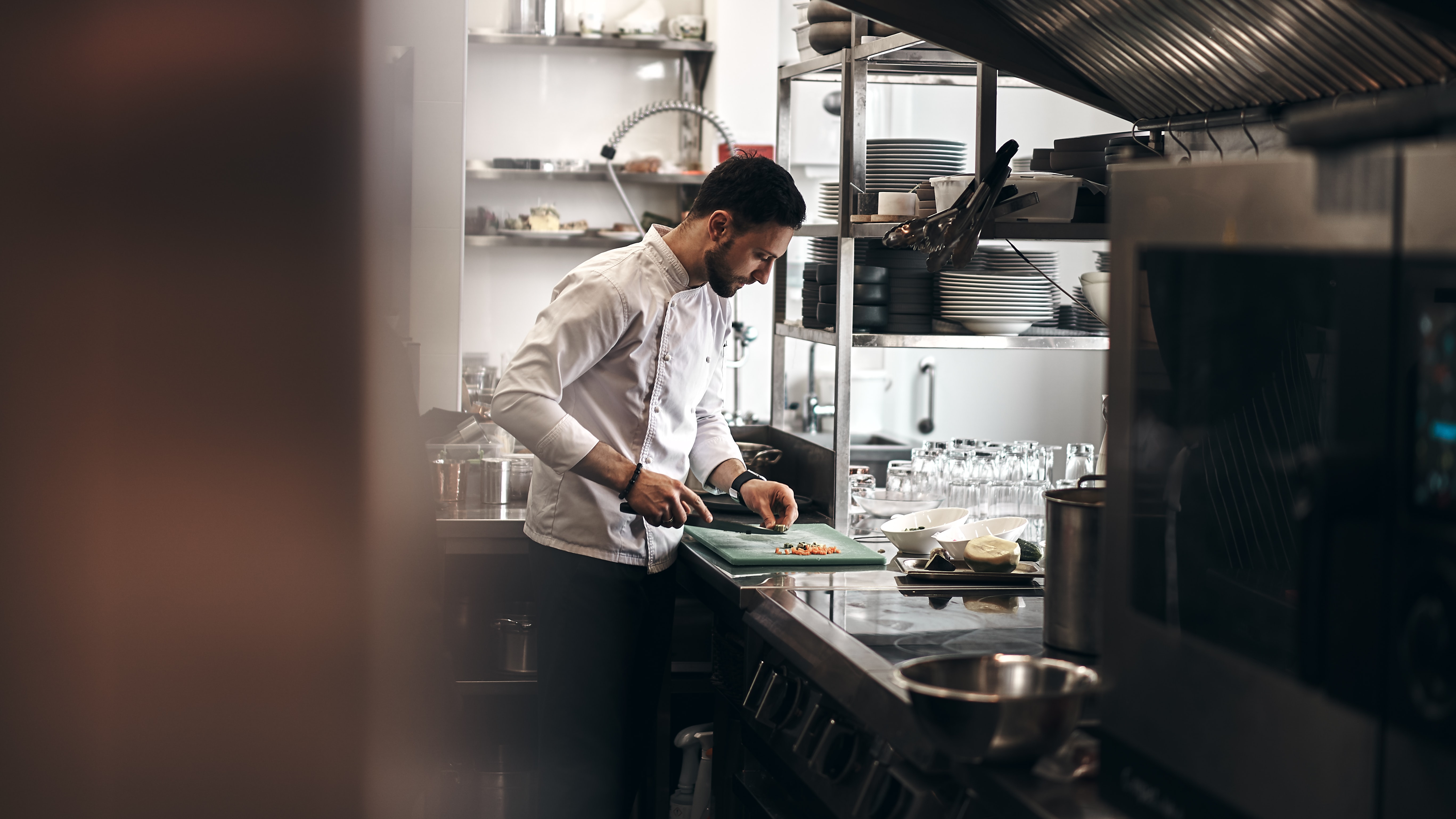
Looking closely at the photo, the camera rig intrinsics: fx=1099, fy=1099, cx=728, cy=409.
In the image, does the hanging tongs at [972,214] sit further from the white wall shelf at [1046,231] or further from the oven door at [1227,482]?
the oven door at [1227,482]

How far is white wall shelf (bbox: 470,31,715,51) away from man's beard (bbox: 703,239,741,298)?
2983 mm

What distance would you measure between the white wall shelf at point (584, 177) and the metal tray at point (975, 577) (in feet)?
9.89

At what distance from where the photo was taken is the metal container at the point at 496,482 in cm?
268

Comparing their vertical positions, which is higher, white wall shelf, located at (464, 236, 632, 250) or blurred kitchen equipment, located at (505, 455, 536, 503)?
white wall shelf, located at (464, 236, 632, 250)

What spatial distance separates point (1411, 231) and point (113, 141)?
55 centimetres

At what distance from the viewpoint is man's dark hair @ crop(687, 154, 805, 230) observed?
79.3 inches

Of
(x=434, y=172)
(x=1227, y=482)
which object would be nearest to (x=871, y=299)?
(x=1227, y=482)

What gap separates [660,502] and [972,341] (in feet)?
2.59

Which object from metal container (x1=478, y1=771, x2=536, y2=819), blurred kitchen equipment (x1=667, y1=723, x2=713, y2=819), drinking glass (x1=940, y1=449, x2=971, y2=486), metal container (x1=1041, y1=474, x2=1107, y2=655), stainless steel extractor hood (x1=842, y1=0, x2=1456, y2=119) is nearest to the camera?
metal container (x1=478, y1=771, x2=536, y2=819)

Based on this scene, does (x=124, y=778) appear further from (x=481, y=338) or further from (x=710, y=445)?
(x=481, y=338)

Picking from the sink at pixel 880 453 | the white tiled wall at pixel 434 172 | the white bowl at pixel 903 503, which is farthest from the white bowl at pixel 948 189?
the white tiled wall at pixel 434 172

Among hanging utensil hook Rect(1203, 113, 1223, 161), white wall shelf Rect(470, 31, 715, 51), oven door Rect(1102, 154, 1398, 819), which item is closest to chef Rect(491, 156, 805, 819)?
hanging utensil hook Rect(1203, 113, 1223, 161)

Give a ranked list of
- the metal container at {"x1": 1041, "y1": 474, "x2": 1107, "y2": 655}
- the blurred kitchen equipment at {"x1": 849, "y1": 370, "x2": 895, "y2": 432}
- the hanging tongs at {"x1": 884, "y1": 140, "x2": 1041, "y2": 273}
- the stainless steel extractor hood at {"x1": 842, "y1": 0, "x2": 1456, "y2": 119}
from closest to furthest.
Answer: the stainless steel extractor hood at {"x1": 842, "y1": 0, "x2": 1456, "y2": 119} < the metal container at {"x1": 1041, "y1": 474, "x2": 1107, "y2": 655} < the hanging tongs at {"x1": 884, "y1": 140, "x2": 1041, "y2": 273} < the blurred kitchen equipment at {"x1": 849, "y1": 370, "x2": 895, "y2": 432}

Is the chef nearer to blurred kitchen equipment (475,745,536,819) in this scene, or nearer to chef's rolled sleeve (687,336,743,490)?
blurred kitchen equipment (475,745,536,819)
